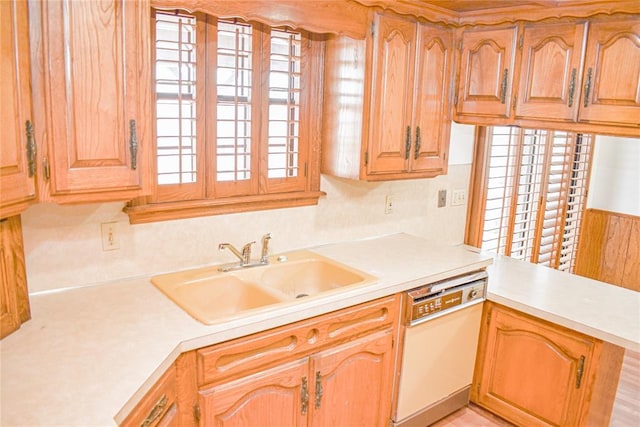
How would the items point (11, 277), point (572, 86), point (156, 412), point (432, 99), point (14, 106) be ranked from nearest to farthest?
point (14, 106)
point (156, 412)
point (11, 277)
point (572, 86)
point (432, 99)

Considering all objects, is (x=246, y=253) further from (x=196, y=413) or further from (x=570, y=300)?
(x=570, y=300)

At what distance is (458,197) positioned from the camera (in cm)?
330

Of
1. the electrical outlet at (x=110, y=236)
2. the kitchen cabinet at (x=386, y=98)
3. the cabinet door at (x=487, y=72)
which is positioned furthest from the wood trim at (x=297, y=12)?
the electrical outlet at (x=110, y=236)

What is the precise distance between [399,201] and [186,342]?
176cm

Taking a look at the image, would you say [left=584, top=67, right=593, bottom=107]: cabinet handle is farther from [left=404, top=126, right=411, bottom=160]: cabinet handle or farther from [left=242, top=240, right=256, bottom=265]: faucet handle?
[left=242, top=240, right=256, bottom=265]: faucet handle

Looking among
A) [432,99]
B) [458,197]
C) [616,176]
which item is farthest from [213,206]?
[616,176]

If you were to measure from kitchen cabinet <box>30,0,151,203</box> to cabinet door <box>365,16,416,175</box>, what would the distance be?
1.13 m

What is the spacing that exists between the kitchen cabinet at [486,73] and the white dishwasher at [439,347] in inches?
34.0

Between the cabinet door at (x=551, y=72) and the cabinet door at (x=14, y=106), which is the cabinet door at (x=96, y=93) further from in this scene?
the cabinet door at (x=551, y=72)

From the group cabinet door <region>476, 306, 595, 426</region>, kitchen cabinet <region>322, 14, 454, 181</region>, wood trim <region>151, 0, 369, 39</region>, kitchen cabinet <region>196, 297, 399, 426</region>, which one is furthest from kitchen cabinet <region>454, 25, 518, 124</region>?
kitchen cabinet <region>196, 297, 399, 426</region>

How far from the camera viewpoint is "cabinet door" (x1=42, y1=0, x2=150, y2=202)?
4.83 ft

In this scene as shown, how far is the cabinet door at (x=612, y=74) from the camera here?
2232 mm

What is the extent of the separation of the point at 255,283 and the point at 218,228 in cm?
33

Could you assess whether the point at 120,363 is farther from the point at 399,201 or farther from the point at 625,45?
the point at 625,45
